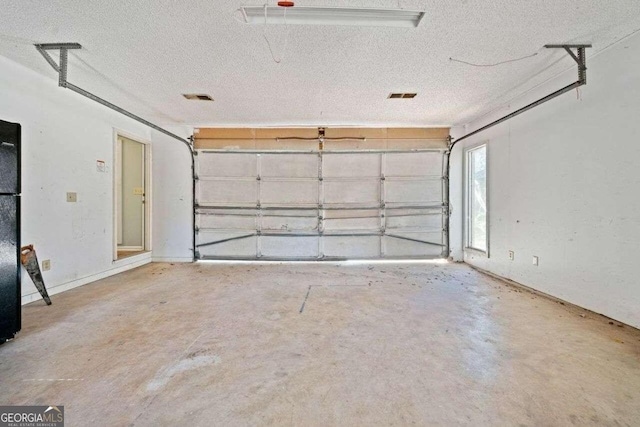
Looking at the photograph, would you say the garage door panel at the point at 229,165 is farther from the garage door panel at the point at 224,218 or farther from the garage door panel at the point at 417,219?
the garage door panel at the point at 417,219

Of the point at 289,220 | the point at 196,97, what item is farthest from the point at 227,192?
the point at 196,97

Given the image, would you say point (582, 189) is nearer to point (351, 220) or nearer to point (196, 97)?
point (351, 220)

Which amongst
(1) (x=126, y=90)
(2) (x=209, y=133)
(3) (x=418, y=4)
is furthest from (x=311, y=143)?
(3) (x=418, y=4)

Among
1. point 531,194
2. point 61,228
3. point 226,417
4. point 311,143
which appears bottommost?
point 226,417

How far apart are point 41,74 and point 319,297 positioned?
4084 mm

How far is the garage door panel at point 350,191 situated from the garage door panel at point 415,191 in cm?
34

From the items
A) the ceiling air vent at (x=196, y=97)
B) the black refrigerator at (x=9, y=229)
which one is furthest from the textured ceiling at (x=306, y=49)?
the black refrigerator at (x=9, y=229)

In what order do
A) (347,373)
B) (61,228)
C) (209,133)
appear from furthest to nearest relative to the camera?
1. (209,133)
2. (61,228)
3. (347,373)

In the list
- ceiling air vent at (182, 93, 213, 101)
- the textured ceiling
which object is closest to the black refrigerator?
the textured ceiling

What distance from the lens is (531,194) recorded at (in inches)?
133

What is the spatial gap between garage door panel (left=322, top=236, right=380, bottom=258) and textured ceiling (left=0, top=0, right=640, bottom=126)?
7.94ft

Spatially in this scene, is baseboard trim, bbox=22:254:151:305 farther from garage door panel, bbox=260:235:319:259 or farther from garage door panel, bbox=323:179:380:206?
garage door panel, bbox=323:179:380:206

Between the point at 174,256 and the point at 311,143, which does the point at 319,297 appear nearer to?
the point at 311,143

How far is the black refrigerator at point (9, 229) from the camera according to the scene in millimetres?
1926
